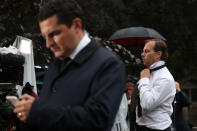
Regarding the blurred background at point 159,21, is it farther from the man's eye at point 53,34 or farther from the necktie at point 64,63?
the man's eye at point 53,34

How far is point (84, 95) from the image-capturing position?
1.92 m

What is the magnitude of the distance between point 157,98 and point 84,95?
2239mm

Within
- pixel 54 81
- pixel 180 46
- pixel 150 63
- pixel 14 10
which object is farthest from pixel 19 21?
pixel 180 46

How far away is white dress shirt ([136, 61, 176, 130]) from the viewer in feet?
13.4

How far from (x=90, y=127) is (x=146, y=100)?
2.27 meters

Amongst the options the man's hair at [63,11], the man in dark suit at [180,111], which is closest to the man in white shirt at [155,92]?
the man in dark suit at [180,111]

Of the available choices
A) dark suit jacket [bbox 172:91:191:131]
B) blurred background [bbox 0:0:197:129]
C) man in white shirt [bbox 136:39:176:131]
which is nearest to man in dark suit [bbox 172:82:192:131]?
dark suit jacket [bbox 172:91:191:131]

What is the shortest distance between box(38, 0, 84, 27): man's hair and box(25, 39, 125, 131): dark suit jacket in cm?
16

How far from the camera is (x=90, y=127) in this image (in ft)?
6.12

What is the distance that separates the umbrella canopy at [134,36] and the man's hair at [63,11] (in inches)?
298

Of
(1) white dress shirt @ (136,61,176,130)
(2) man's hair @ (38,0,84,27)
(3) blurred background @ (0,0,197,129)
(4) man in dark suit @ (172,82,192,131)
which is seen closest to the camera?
(2) man's hair @ (38,0,84,27)

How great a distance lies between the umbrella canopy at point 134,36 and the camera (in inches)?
379

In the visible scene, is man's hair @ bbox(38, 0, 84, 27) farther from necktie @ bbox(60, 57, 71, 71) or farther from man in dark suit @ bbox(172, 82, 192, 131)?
man in dark suit @ bbox(172, 82, 192, 131)

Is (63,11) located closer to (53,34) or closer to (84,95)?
(53,34)
